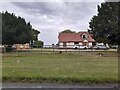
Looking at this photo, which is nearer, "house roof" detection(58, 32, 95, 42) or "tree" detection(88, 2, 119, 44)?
"tree" detection(88, 2, 119, 44)

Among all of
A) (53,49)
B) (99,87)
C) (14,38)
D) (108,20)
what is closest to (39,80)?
(99,87)

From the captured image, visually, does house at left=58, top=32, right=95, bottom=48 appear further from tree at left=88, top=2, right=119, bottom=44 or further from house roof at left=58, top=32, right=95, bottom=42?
tree at left=88, top=2, right=119, bottom=44

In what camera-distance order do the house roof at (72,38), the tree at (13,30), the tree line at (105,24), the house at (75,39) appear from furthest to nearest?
the house roof at (72,38)
the house at (75,39)
the tree at (13,30)
the tree line at (105,24)

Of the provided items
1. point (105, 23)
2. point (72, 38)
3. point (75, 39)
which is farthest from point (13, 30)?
point (72, 38)

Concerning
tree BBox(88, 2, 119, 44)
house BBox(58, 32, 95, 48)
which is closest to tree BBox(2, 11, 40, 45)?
tree BBox(88, 2, 119, 44)

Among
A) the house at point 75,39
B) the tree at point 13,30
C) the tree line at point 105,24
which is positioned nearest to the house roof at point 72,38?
the house at point 75,39

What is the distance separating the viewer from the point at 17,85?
9.08 metres

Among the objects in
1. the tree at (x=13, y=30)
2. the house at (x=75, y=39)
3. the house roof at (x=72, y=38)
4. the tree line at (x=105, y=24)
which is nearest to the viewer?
the tree line at (x=105, y=24)

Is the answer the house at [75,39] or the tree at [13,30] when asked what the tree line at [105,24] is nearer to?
the tree at [13,30]

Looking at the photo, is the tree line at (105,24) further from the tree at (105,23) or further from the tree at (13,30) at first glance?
the tree at (13,30)

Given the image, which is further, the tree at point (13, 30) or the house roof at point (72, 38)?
the house roof at point (72, 38)

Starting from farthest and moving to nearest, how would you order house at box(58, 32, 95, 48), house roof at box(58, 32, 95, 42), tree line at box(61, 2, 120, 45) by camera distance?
house roof at box(58, 32, 95, 42) < house at box(58, 32, 95, 48) < tree line at box(61, 2, 120, 45)

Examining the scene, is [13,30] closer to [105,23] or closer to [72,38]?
[105,23]

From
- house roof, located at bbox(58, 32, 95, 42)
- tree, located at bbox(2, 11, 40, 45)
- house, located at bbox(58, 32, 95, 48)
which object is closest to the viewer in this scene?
tree, located at bbox(2, 11, 40, 45)
